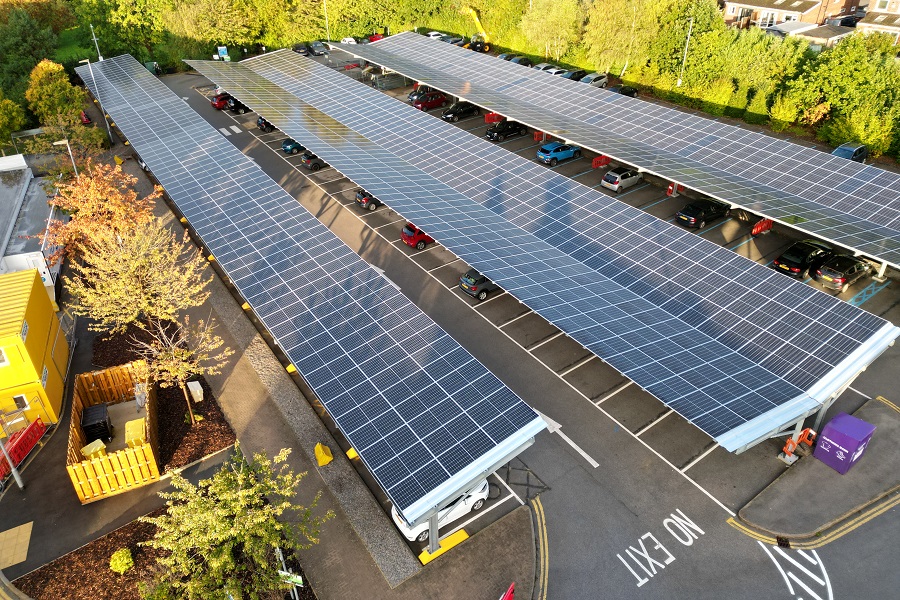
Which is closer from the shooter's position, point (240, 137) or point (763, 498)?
point (763, 498)

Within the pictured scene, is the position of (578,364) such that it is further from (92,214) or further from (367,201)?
(92,214)

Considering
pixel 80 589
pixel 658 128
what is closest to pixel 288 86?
pixel 658 128

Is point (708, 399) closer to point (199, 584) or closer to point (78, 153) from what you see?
point (199, 584)

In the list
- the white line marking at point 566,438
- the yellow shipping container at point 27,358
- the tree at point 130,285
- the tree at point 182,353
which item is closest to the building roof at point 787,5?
the white line marking at point 566,438

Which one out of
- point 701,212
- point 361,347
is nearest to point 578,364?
point 361,347

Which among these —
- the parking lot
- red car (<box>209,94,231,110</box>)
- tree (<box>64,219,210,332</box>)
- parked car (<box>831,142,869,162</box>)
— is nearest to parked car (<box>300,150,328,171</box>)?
the parking lot
